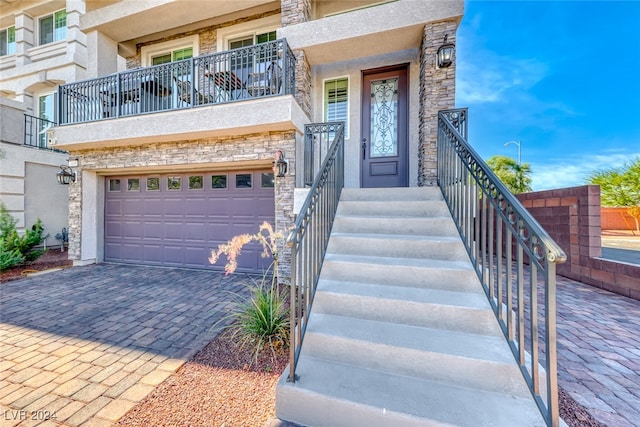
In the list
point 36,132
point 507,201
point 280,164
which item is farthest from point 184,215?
point 36,132

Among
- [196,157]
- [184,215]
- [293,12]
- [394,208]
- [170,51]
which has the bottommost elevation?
[184,215]

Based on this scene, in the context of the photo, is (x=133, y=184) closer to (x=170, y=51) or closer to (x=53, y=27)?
(x=170, y=51)

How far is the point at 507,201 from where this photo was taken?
197 cm

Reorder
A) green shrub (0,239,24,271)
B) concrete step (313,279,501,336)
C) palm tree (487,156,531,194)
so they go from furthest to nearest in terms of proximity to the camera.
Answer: palm tree (487,156,531,194), green shrub (0,239,24,271), concrete step (313,279,501,336)

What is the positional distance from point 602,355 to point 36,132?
13191 mm

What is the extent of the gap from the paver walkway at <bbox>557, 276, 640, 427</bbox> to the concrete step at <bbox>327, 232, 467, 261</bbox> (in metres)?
1.25

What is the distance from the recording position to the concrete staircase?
64.7 inches

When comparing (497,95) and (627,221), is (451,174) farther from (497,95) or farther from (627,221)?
(497,95)

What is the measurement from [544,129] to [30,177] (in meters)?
29.2

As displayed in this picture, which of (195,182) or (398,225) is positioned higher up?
(195,182)

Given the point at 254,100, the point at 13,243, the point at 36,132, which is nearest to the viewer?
the point at 254,100

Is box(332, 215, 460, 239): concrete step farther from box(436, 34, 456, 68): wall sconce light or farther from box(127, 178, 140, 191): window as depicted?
box(127, 178, 140, 191): window

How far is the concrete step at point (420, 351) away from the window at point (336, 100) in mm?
4687

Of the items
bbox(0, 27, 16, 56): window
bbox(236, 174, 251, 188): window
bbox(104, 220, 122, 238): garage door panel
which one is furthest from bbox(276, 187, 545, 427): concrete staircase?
bbox(0, 27, 16, 56): window
